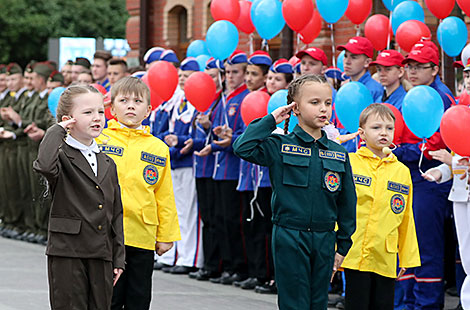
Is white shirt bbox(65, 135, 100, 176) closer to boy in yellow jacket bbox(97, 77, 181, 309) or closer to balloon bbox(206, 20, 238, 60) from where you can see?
boy in yellow jacket bbox(97, 77, 181, 309)

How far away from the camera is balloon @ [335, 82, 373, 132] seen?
785cm

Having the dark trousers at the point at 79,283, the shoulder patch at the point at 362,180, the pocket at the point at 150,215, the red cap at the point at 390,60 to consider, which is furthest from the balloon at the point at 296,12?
the dark trousers at the point at 79,283

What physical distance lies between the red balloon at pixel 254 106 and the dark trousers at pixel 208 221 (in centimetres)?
137

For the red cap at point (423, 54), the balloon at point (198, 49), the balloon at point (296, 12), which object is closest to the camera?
the red cap at point (423, 54)

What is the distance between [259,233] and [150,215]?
11.1 ft

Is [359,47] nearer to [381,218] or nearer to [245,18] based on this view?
[245,18]

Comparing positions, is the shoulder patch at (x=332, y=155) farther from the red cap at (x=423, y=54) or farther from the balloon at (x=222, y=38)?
the balloon at (x=222, y=38)

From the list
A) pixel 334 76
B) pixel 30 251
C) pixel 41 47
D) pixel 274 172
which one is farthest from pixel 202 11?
pixel 41 47

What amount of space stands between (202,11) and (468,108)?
9.20 meters

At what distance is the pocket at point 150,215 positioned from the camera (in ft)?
19.8

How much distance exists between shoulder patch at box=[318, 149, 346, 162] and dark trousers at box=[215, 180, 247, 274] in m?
4.19

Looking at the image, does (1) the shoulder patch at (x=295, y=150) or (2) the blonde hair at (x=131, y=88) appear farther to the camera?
(2) the blonde hair at (x=131, y=88)

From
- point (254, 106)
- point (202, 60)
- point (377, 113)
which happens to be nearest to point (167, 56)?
point (202, 60)

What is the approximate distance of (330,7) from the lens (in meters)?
8.70
